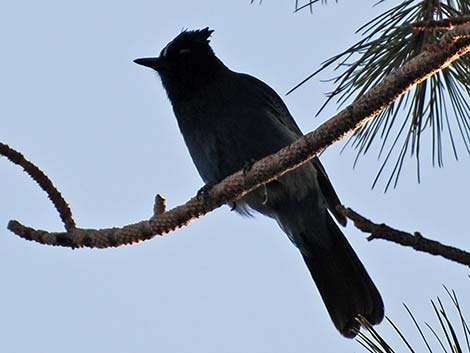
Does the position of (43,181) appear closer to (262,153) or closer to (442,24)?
(442,24)

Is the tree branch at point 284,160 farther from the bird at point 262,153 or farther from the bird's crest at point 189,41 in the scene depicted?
the bird's crest at point 189,41

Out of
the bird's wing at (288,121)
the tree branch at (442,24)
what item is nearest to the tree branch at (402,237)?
the tree branch at (442,24)

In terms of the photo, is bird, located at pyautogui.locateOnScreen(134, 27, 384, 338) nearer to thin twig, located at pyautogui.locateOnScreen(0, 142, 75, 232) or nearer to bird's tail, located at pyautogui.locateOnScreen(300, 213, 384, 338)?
bird's tail, located at pyautogui.locateOnScreen(300, 213, 384, 338)

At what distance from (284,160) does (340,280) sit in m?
2.16

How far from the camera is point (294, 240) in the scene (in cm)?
478

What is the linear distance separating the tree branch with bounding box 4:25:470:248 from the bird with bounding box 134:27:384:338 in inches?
51.4

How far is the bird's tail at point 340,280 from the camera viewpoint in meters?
4.62

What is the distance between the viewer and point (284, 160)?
2689 mm

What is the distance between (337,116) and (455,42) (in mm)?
486

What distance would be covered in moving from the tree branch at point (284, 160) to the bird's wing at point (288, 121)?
5.23ft

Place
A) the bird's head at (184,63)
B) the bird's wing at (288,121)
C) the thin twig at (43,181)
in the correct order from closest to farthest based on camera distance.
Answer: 1. the thin twig at (43,181)
2. the bird's wing at (288,121)
3. the bird's head at (184,63)

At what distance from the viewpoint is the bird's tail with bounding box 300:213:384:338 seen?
4.62 meters

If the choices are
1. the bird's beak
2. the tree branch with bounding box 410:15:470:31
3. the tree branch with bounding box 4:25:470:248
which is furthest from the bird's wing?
the tree branch with bounding box 410:15:470:31

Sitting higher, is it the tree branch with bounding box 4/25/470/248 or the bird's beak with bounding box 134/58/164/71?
the bird's beak with bounding box 134/58/164/71
